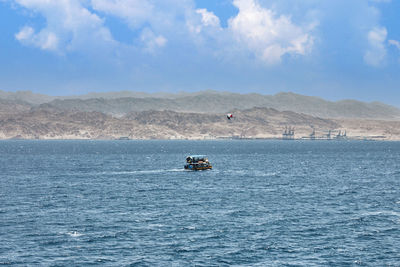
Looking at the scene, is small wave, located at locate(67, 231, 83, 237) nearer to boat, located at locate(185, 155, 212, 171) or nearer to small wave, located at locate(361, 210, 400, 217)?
small wave, located at locate(361, 210, 400, 217)

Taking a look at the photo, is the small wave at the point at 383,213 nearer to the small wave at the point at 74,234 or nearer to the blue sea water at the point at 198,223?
the blue sea water at the point at 198,223

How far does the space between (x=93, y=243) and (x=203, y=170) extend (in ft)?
327

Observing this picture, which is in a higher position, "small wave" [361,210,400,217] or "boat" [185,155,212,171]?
"boat" [185,155,212,171]

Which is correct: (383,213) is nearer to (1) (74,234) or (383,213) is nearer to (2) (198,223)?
(2) (198,223)

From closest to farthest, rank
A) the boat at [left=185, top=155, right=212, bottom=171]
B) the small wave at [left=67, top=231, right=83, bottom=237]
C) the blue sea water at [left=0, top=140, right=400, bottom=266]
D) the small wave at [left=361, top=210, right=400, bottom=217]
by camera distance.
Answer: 1. the blue sea water at [left=0, top=140, right=400, bottom=266]
2. the small wave at [left=67, top=231, right=83, bottom=237]
3. the small wave at [left=361, top=210, right=400, bottom=217]
4. the boat at [left=185, top=155, right=212, bottom=171]

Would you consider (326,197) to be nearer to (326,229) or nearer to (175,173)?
(326,229)

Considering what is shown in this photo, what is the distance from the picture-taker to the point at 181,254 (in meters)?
54.8

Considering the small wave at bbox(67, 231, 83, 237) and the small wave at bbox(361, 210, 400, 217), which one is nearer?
the small wave at bbox(67, 231, 83, 237)

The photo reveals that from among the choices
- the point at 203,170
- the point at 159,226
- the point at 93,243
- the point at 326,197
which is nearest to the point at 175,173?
the point at 203,170


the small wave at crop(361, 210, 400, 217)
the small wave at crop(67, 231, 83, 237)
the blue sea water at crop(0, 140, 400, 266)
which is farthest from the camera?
the small wave at crop(361, 210, 400, 217)

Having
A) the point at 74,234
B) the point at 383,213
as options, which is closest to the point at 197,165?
the point at 383,213

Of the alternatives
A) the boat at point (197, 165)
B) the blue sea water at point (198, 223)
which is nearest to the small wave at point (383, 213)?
the blue sea water at point (198, 223)

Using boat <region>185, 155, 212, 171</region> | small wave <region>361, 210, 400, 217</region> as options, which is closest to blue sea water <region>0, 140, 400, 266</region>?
small wave <region>361, 210, 400, 217</region>

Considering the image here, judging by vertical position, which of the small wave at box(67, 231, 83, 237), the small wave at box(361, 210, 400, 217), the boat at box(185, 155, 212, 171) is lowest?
the small wave at box(67, 231, 83, 237)
